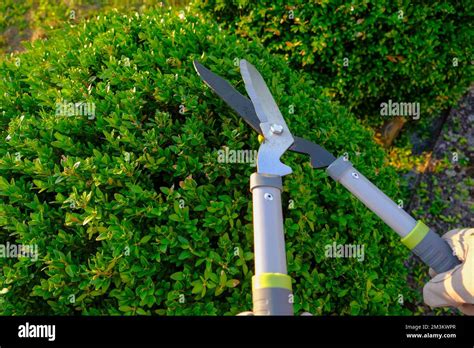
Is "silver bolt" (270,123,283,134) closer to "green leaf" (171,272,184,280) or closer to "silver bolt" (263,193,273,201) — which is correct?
"silver bolt" (263,193,273,201)

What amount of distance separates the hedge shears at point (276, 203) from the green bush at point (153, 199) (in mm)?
331

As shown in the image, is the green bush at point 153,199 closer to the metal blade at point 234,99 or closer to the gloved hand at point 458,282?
the metal blade at point 234,99

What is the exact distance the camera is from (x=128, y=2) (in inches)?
315

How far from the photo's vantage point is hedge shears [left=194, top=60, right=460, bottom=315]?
1.96 meters

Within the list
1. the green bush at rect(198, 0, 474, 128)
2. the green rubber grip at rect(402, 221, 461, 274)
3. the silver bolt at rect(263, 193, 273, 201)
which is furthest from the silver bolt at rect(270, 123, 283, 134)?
the green bush at rect(198, 0, 474, 128)

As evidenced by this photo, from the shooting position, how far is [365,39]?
516 cm

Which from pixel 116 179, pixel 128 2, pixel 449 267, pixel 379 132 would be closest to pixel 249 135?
pixel 116 179

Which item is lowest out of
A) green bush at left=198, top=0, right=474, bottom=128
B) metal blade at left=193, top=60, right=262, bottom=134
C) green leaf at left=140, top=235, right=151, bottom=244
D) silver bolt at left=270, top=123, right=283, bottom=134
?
green leaf at left=140, top=235, right=151, bottom=244

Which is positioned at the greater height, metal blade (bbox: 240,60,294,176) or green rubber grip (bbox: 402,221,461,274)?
metal blade (bbox: 240,60,294,176)

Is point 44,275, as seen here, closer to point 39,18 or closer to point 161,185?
point 161,185

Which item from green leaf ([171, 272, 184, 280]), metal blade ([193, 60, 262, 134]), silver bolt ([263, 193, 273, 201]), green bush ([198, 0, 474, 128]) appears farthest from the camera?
green bush ([198, 0, 474, 128])

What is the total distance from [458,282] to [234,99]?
3.93 ft

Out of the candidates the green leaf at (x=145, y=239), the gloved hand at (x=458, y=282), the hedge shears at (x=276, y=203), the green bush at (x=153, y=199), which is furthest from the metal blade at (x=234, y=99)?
the gloved hand at (x=458, y=282)

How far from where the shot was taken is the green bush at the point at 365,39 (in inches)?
196
